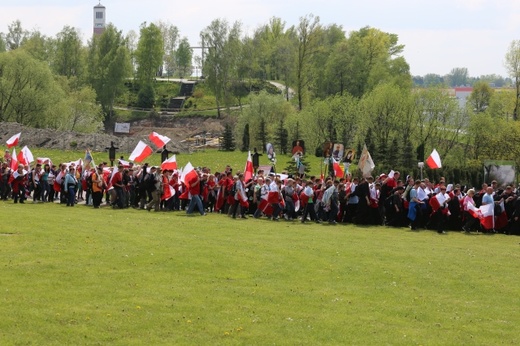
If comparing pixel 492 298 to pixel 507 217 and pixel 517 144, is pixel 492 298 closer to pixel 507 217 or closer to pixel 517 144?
pixel 507 217

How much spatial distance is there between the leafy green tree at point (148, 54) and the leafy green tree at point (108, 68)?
276 inches

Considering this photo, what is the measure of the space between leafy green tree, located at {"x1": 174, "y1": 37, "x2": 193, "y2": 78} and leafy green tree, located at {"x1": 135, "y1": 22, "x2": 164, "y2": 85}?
114 feet

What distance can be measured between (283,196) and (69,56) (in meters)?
108

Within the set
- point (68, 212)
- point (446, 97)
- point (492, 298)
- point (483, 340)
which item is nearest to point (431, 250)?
point (492, 298)

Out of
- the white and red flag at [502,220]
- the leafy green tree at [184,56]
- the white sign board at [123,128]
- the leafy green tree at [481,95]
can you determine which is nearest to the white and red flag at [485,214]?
the white and red flag at [502,220]

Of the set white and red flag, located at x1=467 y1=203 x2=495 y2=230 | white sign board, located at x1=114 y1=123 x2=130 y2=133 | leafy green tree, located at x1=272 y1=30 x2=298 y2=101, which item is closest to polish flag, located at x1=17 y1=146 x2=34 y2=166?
white and red flag, located at x1=467 y1=203 x2=495 y2=230

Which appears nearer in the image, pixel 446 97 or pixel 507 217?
pixel 507 217

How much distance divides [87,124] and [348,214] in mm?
76379

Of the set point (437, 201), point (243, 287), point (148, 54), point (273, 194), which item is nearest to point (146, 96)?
point (148, 54)

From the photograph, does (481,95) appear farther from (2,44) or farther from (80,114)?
(2,44)

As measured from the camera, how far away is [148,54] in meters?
139

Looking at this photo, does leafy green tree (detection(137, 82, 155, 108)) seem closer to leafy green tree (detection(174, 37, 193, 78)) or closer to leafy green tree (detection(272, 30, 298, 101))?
leafy green tree (detection(272, 30, 298, 101))

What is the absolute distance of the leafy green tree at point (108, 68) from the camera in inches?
5015

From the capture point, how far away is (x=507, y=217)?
102 ft
